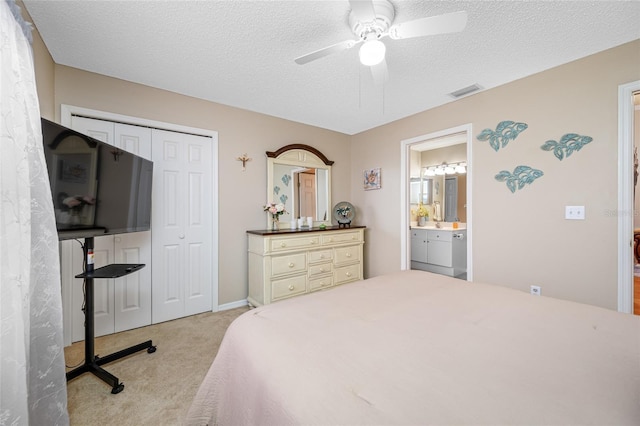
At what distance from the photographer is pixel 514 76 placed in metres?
2.47

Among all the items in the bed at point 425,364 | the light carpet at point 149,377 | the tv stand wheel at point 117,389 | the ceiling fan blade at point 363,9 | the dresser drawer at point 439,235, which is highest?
the ceiling fan blade at point 363,9

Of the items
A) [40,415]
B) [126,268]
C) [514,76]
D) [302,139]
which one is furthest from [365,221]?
[40,415]

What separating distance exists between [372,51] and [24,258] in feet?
6.48

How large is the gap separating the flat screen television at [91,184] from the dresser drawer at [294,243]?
1255 millimetres

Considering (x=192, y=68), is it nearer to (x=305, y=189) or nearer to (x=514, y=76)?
(x=305, y=189)

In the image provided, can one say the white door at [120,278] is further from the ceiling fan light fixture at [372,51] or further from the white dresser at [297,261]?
the ceiling fan light fixture at [372,51]

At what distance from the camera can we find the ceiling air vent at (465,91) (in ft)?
8.77

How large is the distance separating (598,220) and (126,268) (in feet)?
12.2

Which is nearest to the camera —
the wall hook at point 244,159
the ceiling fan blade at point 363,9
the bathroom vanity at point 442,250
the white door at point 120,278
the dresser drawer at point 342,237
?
the ceiling fan blade at point 363,9

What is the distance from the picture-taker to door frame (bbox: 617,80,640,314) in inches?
77.9

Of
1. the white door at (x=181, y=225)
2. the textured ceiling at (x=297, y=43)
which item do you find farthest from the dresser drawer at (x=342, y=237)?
the textured ceiling at (x=297, y=43)

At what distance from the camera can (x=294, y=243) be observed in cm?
309

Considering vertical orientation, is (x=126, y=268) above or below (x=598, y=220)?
below

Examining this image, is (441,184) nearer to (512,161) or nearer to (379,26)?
(512,161)
